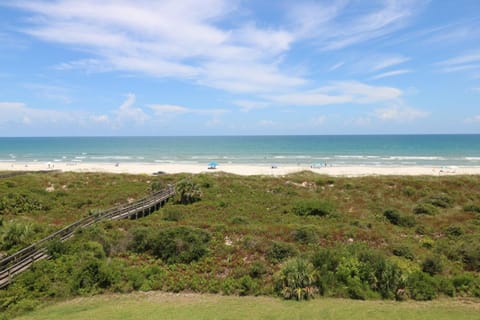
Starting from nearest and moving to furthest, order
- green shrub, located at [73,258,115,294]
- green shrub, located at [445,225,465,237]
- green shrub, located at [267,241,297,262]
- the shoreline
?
green shrub, located at [73,258,115,294], green shrub, located at [267,241,297,262], green shrub, located at [445,225,465,237], the shoreline

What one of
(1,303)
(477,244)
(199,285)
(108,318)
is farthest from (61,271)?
(477,244)

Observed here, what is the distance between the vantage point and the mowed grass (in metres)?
9.14

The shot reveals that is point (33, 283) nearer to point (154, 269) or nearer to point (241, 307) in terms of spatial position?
point (154, 269)

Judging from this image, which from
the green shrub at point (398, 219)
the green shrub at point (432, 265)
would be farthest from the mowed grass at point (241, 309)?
the green shrub at point (398, 219)

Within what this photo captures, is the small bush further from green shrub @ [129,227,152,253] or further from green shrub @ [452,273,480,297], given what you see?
green shrub @ [129,227,152,253]

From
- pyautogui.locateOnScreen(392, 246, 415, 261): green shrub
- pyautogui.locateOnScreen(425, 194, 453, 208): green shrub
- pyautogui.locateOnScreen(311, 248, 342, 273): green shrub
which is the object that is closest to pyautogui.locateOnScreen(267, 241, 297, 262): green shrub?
pyautogui.locateOnScreen(311, 248, 342, 273): green shrub

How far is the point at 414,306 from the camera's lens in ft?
32.1

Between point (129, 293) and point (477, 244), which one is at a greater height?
point (477, 244)

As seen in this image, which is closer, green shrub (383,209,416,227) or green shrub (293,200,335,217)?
green shrub (383,209,416,227)

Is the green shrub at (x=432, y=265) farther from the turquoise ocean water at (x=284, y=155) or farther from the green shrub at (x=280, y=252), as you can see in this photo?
the turquoise ocean water at (x=284, y=155)

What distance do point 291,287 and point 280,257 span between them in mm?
3032

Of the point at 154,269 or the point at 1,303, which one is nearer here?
the point at 1,303

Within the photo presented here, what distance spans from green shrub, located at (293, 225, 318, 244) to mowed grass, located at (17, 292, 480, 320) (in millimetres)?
5169

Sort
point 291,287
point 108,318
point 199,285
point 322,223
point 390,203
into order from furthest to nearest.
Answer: point 390,203 < point 322,223 < point 199,285 < point 291,287 < point 108,318
